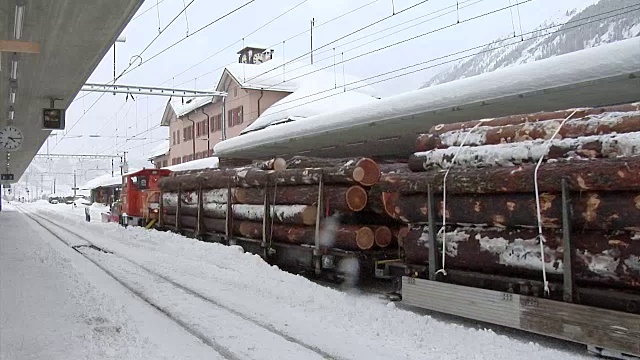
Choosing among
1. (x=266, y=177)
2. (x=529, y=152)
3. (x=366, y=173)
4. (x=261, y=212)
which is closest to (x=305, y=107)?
(x=261, y=212)

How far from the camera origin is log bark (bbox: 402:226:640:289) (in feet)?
18.8

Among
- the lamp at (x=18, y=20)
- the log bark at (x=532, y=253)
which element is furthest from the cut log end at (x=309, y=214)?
the lamp at (x=18, y=20)

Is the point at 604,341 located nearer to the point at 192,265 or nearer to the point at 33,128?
the point at 192,265

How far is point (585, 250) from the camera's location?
603cm

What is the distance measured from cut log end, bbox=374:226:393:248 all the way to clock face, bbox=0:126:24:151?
12.3 m

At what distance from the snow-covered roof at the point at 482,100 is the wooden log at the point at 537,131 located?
368 cm

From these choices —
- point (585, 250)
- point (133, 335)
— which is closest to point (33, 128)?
point (133, 335)

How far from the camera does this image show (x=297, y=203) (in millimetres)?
11109

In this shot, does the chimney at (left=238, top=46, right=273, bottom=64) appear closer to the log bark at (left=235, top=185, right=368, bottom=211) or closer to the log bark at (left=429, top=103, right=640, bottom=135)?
the log bark at (left=235, top=185, right=368, bottom=211)

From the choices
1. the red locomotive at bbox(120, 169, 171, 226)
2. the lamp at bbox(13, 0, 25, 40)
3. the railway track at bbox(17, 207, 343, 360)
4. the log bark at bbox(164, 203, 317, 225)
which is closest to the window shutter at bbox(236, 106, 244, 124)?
the red locomotive at bbox(120, 169, 171, 226)

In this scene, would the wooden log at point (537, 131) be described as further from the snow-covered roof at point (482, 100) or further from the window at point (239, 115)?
the window at point (239, 115)

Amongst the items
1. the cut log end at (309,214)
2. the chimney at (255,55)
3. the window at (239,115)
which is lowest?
the cut log end at (309,214)

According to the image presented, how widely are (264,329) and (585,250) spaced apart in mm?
3606

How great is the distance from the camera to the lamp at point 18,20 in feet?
33.2
